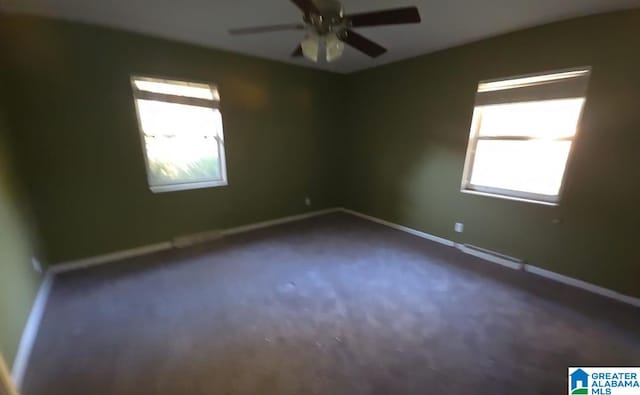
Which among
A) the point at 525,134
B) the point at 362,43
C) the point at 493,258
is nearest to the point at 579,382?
the point at 493,258

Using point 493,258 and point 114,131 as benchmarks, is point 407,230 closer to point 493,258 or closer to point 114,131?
point 493,258

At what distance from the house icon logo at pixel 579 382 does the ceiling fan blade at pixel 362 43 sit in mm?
2577

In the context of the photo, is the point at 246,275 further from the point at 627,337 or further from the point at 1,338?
the point at 627,337

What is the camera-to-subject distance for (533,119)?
2.72 m

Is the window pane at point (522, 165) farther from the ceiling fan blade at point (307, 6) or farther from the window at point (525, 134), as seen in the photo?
Result: the ceiling fan blade at point (307, 6)

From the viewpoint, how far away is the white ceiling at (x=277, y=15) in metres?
2.10

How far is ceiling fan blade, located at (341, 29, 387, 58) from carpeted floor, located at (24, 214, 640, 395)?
2.13 m

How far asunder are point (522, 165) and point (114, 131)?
4.49 metres

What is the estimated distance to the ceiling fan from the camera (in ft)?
5.41

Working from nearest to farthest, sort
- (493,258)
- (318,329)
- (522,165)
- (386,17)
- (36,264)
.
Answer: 1. (386,17)
2. (318,329)
3. (36,264)
4. (522,165)
5. (493,258)

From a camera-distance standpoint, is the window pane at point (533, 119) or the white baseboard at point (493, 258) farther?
the white baseboard at point (493, 258)

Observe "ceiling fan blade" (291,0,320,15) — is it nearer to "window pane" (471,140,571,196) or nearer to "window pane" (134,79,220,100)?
"window pane" (134,79,220,100)

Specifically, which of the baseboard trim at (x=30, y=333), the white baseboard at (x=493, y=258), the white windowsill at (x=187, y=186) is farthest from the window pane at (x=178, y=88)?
the white baseboard at (x=493, y=258)

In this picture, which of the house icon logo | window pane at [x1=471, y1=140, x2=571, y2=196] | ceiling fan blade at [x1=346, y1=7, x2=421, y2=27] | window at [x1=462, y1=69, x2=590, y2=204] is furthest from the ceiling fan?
the house icon logo
